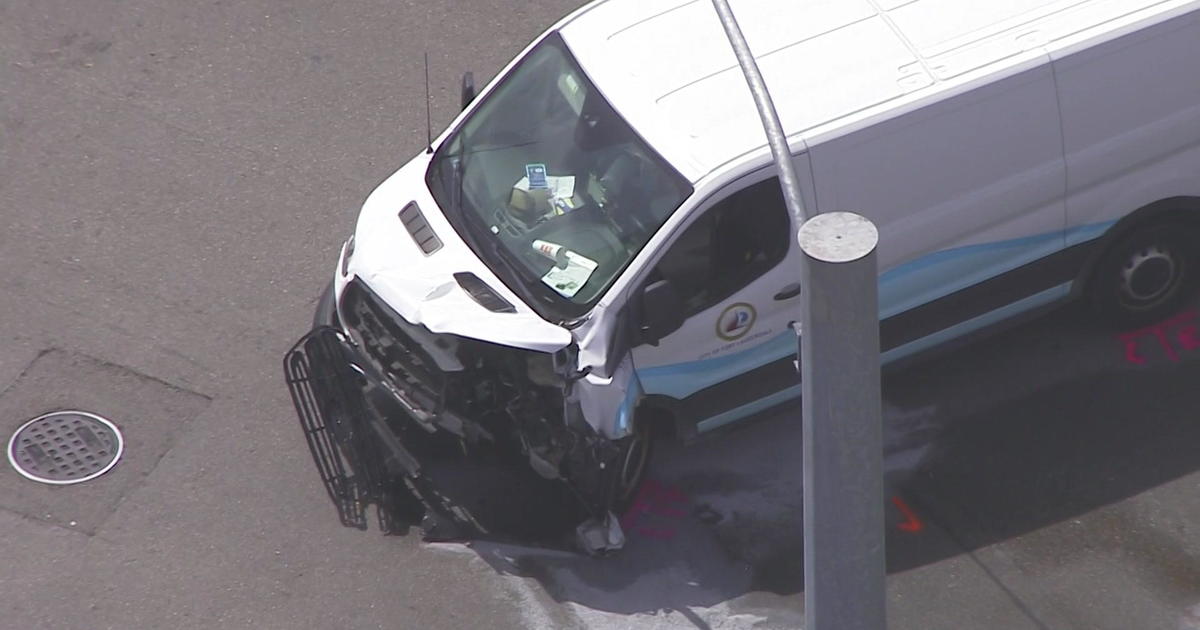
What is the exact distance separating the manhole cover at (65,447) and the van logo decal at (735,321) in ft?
11.7

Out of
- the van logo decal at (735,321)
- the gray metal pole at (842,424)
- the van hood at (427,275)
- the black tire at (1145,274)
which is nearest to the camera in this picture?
the gray metal pole at (842,424)

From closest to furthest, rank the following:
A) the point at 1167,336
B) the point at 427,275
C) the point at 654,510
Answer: the point at 427,275 → the point at 654,510 → the point at 1167,336

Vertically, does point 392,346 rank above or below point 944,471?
above

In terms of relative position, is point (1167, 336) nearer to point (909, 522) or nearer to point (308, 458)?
point (909, 522)

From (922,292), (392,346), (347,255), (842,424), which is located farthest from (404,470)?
(842,424)

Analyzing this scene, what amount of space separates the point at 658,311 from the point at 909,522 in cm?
201

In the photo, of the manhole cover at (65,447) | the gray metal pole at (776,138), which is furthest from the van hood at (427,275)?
the gray metal pole at (776,138)

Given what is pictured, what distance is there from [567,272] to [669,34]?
4.91 ft

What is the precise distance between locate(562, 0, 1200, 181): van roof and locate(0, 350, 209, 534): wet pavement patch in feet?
10.7

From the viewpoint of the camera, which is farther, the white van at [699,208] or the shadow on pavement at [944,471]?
the shadow on pavement at [944,471]

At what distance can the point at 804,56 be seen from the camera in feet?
26.5

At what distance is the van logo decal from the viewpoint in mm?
7984

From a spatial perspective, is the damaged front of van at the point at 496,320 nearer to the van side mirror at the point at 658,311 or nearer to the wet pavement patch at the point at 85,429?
the van side mirror at the point at 658,311

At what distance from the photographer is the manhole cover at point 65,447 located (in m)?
8.61
